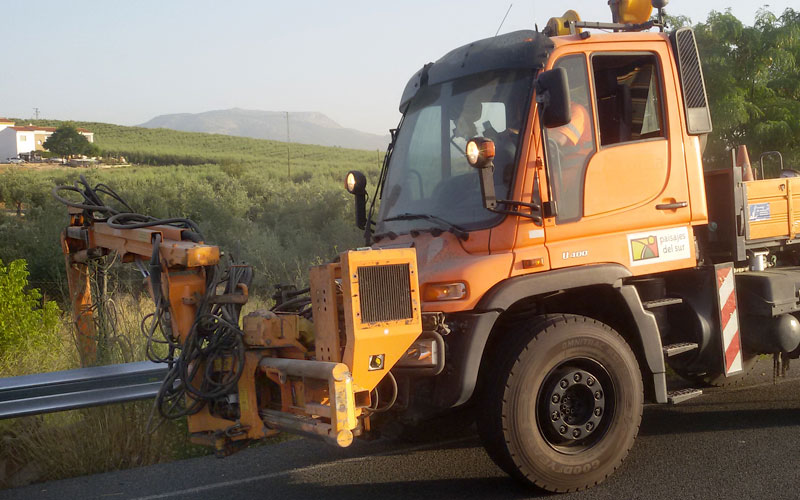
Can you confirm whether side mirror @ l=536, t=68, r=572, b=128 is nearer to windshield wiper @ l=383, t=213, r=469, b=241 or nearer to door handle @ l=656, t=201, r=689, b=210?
windshield wiper @ l=383, t=213, r=469, b=241

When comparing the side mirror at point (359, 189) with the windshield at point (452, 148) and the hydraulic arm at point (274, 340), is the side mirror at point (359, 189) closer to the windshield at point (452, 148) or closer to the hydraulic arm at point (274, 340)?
the windshield at point (452, 148)

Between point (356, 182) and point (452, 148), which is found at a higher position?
point (452, 148)

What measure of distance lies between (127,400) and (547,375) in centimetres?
307

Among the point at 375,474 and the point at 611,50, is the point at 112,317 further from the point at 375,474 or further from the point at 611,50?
the point at 611,50

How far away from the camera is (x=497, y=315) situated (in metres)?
4.96

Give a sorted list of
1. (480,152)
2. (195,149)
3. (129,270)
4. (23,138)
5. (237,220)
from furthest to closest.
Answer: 1. (23,138)
2. (195,149)
3. (237,220)
4. (129,270)
5. (480,152)

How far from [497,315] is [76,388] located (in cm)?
310

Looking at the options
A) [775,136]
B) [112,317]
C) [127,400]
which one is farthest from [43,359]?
[775,136]

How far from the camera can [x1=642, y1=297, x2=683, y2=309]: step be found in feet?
19.0

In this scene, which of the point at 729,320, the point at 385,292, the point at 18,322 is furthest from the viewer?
the point at 18,322

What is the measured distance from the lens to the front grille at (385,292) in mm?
4559

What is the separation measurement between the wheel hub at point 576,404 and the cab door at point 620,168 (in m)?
0.73

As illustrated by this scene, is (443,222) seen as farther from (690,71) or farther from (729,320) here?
(729,320)

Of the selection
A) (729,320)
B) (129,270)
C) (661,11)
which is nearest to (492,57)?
(661,11)
